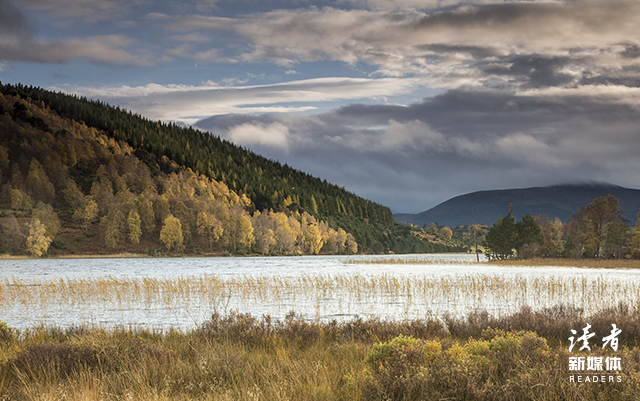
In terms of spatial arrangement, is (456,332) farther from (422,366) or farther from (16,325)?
(16,325)

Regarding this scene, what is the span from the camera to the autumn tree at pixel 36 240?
121525 mm

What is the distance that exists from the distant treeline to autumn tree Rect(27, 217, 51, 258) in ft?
367

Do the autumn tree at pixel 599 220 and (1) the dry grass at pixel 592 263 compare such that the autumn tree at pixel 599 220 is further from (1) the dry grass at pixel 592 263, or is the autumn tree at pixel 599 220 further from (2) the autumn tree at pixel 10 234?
(2) the autumn tree at pixel 10 234

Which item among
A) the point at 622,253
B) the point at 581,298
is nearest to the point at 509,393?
the point at 581,298

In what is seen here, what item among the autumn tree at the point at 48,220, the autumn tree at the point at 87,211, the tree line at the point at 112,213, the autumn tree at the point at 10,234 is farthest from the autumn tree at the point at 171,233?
the autumn tree at the point at 10,234

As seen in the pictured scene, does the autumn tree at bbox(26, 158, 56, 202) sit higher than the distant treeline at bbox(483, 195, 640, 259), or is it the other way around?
the autumn tree at bbox(26, 158, 56, 202)

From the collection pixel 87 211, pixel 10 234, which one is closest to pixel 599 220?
pixel 10 234

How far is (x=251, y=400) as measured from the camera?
7.78 metres

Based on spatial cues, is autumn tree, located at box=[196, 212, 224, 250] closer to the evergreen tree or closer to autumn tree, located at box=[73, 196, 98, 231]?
Result: autumn tree, located at box=[73, 196, 98, 231]

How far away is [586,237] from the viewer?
97.3 m

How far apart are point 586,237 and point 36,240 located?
128203 millimetres

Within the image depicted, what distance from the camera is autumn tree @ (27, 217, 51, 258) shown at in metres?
122

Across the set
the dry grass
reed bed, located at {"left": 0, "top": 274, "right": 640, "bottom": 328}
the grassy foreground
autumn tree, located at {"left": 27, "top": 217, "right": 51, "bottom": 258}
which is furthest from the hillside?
the grassy foreground

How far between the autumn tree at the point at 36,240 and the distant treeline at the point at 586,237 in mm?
111769
